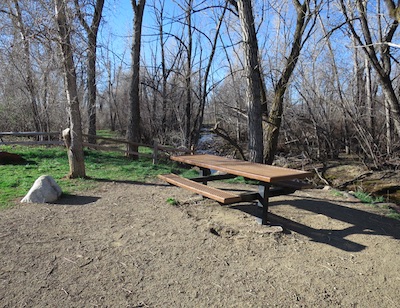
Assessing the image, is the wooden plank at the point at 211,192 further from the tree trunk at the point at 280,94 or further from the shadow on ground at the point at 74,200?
the tree trunk at the point at 280,94

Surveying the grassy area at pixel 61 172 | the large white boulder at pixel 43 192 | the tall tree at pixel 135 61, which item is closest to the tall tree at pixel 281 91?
the grassy area at pixel 61 172

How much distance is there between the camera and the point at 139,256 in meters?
3.17

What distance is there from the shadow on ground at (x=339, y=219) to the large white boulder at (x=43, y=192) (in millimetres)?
2888

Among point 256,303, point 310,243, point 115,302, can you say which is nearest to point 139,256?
point 115,302

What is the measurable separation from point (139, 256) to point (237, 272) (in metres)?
1.02

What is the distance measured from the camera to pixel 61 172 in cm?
707

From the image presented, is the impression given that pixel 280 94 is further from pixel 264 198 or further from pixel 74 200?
pixel 74 200

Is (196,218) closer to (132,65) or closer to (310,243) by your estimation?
(310,243)

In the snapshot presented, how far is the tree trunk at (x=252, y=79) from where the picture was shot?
7020mm

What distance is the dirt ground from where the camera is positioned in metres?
2.53

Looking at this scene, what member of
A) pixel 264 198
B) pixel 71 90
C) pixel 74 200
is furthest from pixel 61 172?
pixel 264 198

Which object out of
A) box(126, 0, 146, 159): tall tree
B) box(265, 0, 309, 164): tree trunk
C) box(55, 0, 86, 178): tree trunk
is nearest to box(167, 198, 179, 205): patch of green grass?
box(55, 0, 86, 178): tree trunk

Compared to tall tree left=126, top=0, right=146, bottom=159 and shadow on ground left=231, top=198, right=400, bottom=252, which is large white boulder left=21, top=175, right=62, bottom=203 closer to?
shadow on ground left=231, top=198, right=400, bottom=252

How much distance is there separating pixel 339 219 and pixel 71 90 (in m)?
5.34
